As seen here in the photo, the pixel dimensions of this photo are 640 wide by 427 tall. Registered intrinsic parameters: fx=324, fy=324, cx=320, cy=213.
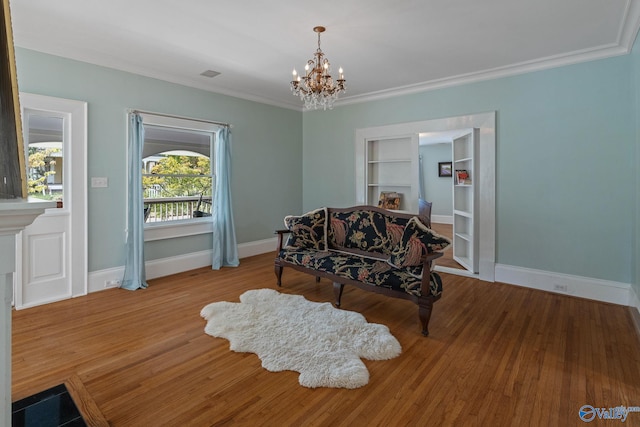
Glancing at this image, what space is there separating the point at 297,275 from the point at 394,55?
3.08m

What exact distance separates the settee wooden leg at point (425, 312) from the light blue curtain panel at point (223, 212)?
317cm

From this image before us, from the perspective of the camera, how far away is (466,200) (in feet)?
16.6

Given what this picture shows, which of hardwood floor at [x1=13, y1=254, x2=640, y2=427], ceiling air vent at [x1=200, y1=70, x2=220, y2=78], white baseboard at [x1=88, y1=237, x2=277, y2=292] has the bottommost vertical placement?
hardwood floor at [x1=13, y1=254, x2=640, y2=427]

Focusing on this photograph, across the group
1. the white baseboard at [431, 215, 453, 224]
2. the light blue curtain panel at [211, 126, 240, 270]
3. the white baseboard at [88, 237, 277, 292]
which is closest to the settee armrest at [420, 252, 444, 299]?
the light blue curtain panel at [211, 126, 240, 270]

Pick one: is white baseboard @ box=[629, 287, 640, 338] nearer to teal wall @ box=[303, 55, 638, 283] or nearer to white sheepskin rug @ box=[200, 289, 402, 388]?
teal wall @ box=[303, 55, 638, 283]

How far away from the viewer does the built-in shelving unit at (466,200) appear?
4.52 meters

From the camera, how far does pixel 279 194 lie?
6.20m

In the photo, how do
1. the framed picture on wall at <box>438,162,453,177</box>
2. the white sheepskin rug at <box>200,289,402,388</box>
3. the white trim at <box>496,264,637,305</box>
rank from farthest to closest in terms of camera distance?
the framed picture on wall at <box>438,162,453,177</box> < the white trim at <box>496,264,637,305</box> < the white sheepskin rug at <box>200,289,402,388</box>

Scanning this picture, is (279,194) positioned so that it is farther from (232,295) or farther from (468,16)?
(468,16)

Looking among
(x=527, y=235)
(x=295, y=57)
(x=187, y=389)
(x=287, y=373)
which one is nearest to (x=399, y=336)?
(x=287, y=373)

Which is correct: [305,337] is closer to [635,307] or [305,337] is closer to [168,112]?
[635,307]

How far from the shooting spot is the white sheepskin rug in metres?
2.25

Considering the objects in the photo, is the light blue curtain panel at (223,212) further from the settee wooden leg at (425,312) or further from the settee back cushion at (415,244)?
the settee wooden leg at (425,312)

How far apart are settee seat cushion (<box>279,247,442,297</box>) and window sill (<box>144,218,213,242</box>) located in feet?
5.55
